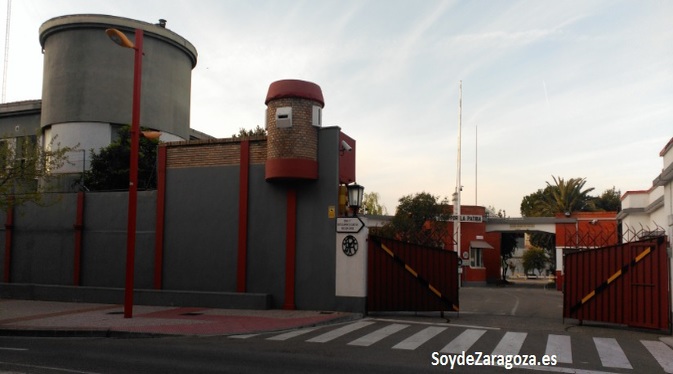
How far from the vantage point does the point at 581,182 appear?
54.1 m

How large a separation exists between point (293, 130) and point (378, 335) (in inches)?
276

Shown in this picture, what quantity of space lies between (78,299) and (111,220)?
9.68 feet

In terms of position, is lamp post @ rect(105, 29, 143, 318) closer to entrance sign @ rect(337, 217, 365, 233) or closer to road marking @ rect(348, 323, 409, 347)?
entrance sign @ rect(337, 217, 365, 233)

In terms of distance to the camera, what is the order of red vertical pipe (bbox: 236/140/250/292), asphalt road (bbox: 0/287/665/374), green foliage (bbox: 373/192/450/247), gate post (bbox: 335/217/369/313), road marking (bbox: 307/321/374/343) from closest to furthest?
asphalt road (bbox: 0/287/665/374) < road marking (bbox: 307/321/374/343) < gate post (bbox: 335/217/369/313) < red vertical pipe (bbox: 236/140/250/292) < green foliage (bbox: 373/192/450/247)

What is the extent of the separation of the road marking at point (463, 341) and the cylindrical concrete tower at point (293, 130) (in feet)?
21.9

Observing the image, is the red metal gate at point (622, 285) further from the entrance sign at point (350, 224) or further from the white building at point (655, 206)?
the entrance sign at point (350, 224)

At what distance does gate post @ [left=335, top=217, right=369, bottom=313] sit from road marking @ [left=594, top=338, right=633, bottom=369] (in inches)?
253

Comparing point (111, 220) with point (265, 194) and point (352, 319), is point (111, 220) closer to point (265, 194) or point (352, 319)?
point (265, 194)

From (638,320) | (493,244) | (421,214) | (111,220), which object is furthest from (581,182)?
(111,220)

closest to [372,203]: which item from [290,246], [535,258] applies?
[535,258]

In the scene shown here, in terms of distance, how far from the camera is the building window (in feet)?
153

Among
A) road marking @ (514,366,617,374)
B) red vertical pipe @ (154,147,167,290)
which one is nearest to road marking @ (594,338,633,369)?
road marking @ (514,366,617,374)

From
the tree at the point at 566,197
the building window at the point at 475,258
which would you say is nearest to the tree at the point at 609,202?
the tree at the point at 566,197

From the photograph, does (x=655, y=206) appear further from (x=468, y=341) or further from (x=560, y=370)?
(x=560, y=370)
